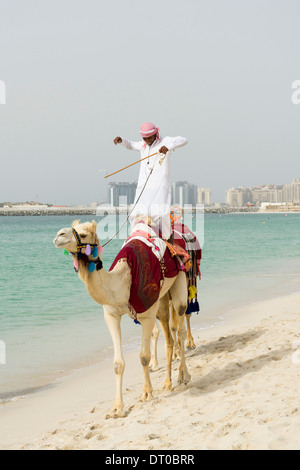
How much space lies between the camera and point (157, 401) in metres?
5.64

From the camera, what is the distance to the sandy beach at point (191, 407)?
14.2ft

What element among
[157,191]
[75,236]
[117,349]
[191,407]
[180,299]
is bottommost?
[191,407]

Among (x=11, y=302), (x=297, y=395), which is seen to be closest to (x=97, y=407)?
(x=297, y=395)

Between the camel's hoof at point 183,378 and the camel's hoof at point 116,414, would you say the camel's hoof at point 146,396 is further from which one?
the camel's hoof at point 183,378

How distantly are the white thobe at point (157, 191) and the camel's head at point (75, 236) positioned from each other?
4.38 feet

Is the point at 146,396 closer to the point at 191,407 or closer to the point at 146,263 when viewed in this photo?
the point at 191,407

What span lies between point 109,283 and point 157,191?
1.45 metres

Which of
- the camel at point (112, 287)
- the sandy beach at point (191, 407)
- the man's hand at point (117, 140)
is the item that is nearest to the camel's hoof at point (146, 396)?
the camel at point (112, 287)

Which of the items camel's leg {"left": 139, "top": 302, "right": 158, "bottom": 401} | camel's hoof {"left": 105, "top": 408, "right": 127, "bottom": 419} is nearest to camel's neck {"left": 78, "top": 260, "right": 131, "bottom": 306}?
camel's leg {"left": 139, "top": 302, "right": 158, "bottom": 401}

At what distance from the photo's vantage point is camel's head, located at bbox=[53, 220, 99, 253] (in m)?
4.50

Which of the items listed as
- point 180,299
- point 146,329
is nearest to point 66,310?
point 180,299

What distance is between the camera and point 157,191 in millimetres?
6059

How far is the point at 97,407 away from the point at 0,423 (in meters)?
1.04

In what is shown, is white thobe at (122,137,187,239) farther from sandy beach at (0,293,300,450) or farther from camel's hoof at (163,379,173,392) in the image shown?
sandy beach at (0,293,300,450)
